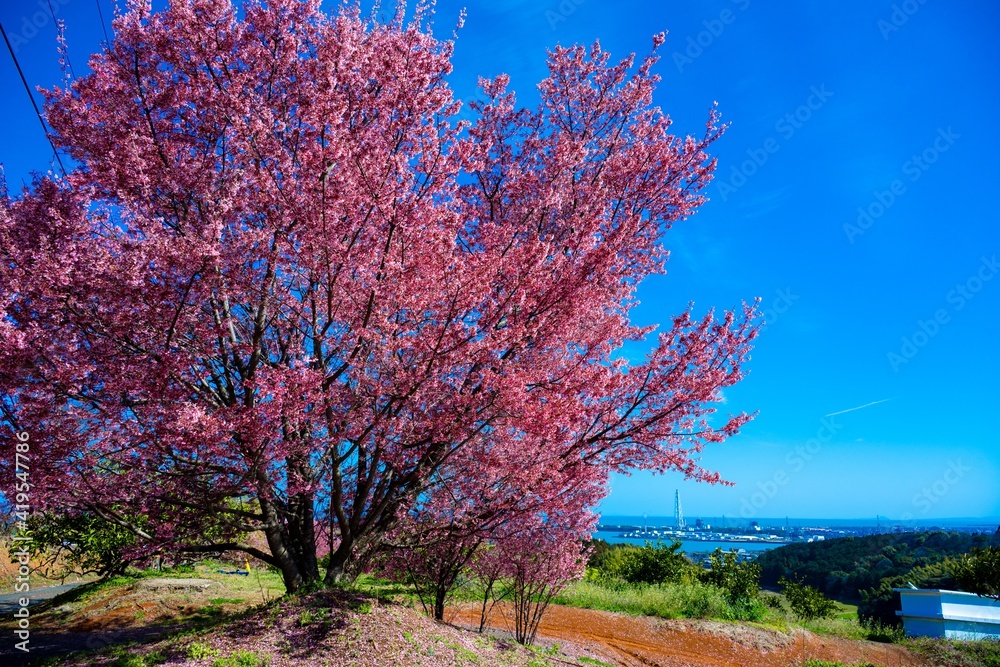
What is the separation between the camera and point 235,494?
238 inches

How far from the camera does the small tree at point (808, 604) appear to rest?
19.6 m

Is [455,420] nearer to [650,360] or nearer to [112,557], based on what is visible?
[650,360]

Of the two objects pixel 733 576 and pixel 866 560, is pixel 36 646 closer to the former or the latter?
pixel 733 576

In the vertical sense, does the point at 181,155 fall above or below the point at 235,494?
above

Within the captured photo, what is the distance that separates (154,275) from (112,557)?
10.5 metres

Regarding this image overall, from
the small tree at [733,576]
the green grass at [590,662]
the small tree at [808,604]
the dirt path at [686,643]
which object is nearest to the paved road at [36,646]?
the dirt path at [686,643]

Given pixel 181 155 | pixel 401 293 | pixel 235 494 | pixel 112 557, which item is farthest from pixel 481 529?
pixel 112 557

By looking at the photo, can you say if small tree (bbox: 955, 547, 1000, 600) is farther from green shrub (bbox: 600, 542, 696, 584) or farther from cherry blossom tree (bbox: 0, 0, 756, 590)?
cherry blossom tree (bbox: 0, 0, 756, 590)

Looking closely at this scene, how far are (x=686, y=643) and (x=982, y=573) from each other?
9008 mm

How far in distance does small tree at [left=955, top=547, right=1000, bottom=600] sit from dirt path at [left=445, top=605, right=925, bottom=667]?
11.4 feet

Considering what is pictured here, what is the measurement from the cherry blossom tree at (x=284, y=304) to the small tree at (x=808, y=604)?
16.8 metres

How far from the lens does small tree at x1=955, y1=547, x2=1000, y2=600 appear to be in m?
15.5

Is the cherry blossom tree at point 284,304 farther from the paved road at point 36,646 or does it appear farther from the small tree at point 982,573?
the small tree at point 982,573

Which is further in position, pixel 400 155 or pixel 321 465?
pixel 321 465
